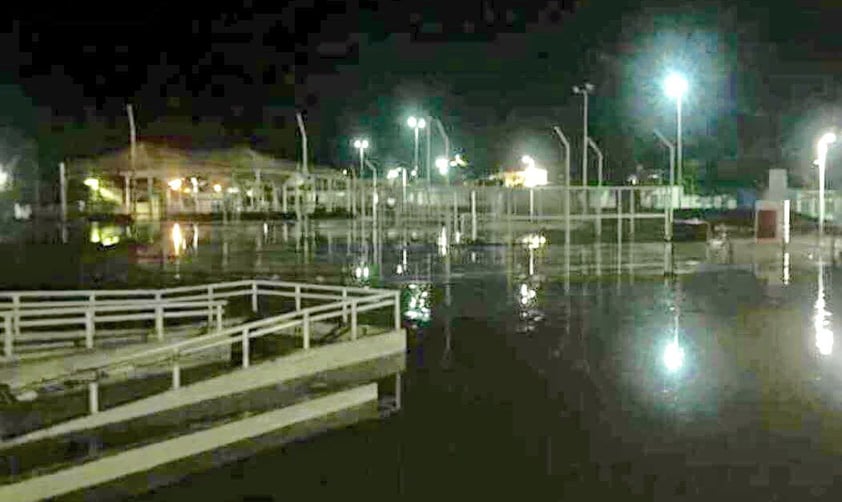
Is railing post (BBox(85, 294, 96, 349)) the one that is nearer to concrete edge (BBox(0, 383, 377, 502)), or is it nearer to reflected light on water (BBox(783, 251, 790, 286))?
concrete edge (BBox(0, 383, 377, 502))

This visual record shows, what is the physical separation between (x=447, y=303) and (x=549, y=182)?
66844 millimetres

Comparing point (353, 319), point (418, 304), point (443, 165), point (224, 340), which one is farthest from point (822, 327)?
point (443, 165)

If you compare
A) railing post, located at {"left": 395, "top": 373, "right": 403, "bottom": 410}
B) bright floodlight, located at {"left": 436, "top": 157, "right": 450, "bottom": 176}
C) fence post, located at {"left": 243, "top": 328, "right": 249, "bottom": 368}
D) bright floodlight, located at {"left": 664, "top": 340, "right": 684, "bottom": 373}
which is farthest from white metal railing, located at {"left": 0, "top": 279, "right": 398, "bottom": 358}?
bright floodlight, located at {"left": 436, "top": 157, "right": 450, "bottom": 176}

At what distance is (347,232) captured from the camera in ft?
185

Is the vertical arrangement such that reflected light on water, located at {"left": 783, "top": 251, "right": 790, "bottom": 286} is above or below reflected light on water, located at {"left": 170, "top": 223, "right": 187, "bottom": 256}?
below

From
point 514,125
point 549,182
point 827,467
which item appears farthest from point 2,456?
point 514,125

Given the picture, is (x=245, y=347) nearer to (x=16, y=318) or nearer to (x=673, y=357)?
(x=16, y=318)

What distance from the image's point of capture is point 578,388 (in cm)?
1554

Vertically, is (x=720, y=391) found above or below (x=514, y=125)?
below

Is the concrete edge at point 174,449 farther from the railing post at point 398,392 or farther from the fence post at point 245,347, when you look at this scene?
the fence post at point 245,347

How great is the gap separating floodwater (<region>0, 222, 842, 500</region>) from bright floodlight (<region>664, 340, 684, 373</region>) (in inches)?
1.8

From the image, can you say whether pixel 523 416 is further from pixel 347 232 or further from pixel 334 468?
pixel 347 232

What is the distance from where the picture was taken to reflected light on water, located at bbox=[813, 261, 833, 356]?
18.9 m

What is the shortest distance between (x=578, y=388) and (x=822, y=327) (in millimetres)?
7884
